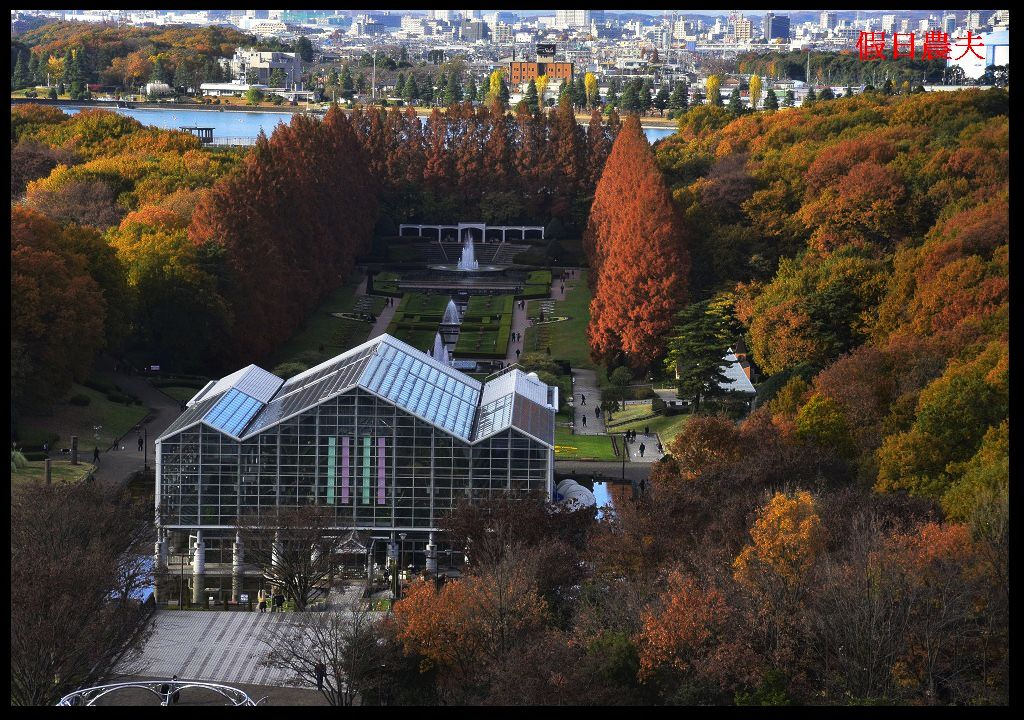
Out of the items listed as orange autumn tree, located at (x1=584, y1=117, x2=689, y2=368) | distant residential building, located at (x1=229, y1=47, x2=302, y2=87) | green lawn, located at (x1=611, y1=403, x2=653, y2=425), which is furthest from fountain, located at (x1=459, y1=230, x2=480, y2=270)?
distant residential building, located at (x1=229, y1=47, x2=302, y2=87)

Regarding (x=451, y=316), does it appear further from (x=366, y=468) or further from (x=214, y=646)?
(x=214, y=646)

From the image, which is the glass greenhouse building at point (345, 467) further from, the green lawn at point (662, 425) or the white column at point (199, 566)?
the green lawn at point (662, 425)

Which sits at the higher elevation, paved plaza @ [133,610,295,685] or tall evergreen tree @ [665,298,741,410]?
tall evergreen tree @ [665,298,741,410]

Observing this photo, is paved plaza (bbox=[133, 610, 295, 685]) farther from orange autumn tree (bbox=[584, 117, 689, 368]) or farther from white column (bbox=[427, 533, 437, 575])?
orange autumn tree (bbox=[584, 117, 689, 368])

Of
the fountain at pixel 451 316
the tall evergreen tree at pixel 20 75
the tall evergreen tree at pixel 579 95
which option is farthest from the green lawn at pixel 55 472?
the tall evergreen tree at pixel 20 75

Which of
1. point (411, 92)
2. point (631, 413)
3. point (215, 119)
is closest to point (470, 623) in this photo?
point (631, 413)
